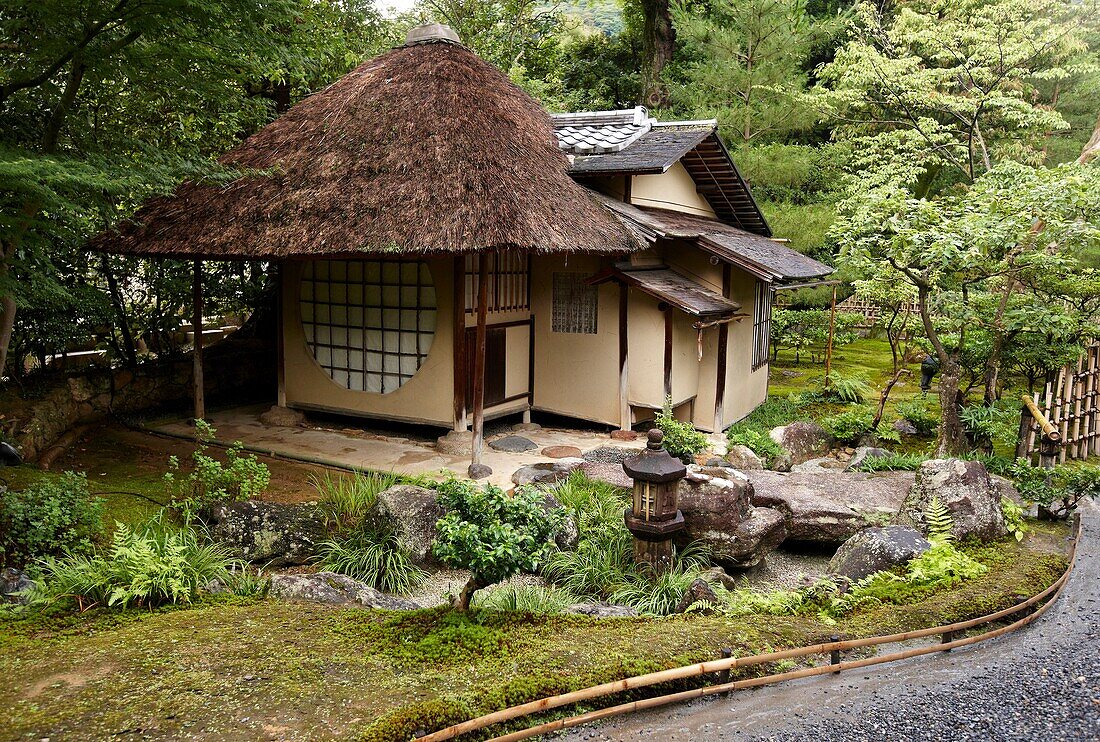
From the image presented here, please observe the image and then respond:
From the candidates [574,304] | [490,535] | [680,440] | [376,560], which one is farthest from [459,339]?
[490,535]

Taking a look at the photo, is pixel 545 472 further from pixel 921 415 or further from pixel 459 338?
pixel 921 415

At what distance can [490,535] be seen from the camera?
432cm

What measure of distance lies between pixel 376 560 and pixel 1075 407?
870 cm

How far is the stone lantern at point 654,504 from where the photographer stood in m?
5.85

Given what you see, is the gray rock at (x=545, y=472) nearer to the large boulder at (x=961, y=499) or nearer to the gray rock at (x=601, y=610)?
the gray rock at (x=601, y=610)

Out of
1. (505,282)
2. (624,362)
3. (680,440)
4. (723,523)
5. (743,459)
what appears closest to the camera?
(723,523)

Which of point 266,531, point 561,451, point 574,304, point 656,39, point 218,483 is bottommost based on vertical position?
point 561,451

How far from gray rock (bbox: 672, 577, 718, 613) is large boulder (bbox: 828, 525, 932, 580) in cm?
109

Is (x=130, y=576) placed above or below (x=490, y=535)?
below

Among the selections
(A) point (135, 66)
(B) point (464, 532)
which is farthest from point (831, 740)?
(A) point (135, 66)

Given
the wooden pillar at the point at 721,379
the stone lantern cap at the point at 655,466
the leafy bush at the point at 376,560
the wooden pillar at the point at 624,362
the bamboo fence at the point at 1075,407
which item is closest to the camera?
the stone lantern cap at the point at 655,466

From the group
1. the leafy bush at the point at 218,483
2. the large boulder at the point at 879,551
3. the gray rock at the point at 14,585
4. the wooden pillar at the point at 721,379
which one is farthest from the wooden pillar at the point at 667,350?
the gray rock at the point at 14,585

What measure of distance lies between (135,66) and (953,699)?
8142 millimetres

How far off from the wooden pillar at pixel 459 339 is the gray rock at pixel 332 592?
440 cm
